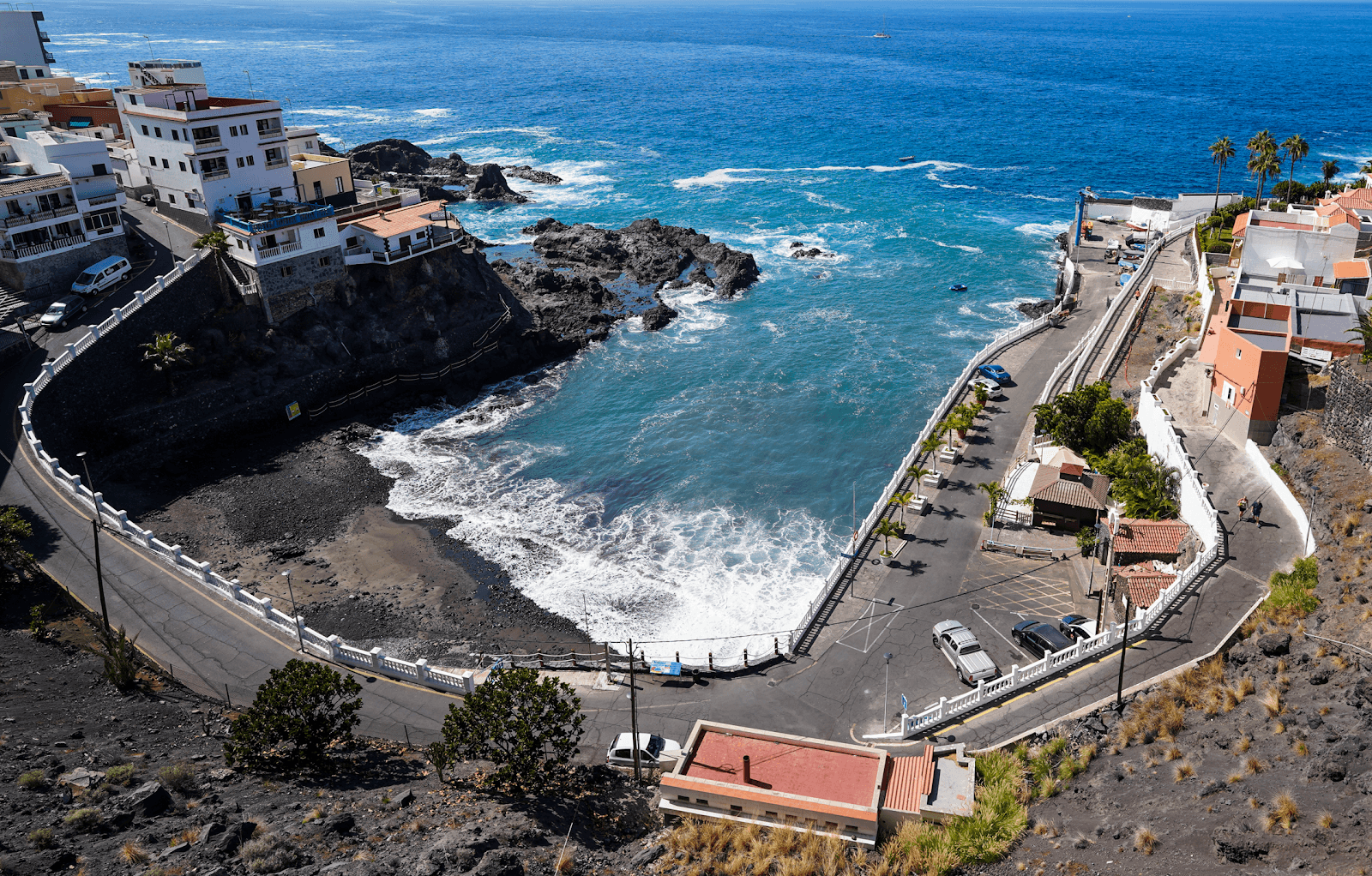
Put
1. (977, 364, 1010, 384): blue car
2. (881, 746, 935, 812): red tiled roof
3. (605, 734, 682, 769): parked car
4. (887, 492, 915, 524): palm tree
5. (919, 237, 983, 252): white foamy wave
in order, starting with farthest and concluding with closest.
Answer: (919, 237, 983, 252): white foamy wave
(977, 364, 1010, 384): blue car
(887, 492, 915, 524): palm tree
(605, 734, 682, 769): parked car
(881, 746, 935, 812): red tiled roof

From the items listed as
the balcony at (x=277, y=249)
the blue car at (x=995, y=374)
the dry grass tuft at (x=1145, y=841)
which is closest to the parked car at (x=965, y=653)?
the dry grass tuft at (x=1145, y=841)

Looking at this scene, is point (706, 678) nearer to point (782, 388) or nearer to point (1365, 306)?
point (782, 388)

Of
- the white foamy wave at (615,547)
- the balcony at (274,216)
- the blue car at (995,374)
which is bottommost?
the white foamy wave at (615,547)

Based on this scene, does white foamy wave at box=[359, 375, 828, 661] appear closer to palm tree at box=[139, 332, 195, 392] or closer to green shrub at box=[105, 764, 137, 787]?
palm tree at box=[139, 332, 195, 392]

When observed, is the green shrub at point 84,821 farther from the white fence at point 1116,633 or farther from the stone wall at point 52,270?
the stone wall at point 52,270

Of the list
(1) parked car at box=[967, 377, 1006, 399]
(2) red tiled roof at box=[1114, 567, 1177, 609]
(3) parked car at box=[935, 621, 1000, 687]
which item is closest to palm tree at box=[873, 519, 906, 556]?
(3) parked car at box=[935, 621, 1000, 687]

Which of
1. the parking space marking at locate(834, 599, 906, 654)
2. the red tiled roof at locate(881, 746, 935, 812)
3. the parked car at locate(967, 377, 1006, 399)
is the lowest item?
the parking space marking at locate(834, 599, 906, 654)

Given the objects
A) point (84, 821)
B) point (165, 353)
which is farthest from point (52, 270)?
point (84, 821)
